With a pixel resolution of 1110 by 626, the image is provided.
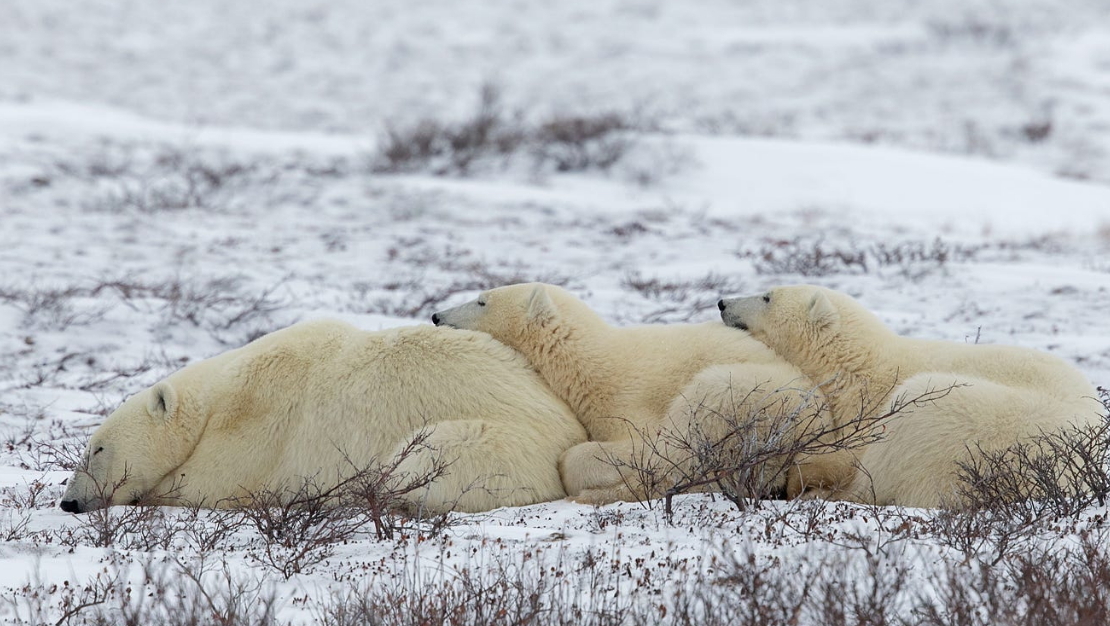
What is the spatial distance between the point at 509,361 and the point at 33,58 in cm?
2276

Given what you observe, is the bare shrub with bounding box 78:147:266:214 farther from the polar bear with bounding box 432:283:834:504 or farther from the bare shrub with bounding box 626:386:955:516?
the bare shrub with bounding box 626:386:955:516

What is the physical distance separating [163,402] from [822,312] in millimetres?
3069

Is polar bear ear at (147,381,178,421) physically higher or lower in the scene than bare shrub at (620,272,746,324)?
higher

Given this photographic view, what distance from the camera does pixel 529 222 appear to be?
11891mm

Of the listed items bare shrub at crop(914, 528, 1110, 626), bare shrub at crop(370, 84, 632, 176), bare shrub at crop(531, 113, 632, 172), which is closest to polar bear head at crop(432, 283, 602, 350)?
bare shrub at crop(914, 528, 1110, 626)

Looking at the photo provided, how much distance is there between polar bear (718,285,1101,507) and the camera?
165 inches

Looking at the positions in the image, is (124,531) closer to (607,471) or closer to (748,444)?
(607,471)

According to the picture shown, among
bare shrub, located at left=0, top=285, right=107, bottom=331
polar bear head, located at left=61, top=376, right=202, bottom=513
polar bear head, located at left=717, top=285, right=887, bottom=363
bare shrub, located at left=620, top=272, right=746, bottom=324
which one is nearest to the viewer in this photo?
polar bear head, located at left=61, top=376, right=202, bottom=513

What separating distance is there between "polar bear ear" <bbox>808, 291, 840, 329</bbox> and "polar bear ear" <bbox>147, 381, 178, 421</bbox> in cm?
297

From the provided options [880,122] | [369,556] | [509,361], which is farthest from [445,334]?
[880,122]

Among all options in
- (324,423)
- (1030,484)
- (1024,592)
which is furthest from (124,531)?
(1030,484)

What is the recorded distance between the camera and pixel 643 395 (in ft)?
16.3

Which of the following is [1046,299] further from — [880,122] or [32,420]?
[880,122]

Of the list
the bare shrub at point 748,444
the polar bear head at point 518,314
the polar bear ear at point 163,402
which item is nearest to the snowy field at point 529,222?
the bare shrub at point 748,444
